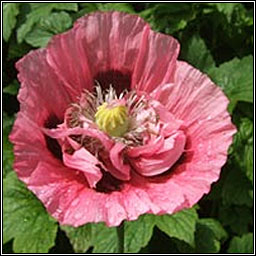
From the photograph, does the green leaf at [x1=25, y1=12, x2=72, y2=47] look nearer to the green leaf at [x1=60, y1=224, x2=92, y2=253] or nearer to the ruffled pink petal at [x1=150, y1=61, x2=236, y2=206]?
the green leaf at [x1=60, y1=224, x2=92, y2=253]

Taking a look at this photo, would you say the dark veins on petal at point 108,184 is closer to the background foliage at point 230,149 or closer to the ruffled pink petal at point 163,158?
the ruffled pink petal at point 163,158

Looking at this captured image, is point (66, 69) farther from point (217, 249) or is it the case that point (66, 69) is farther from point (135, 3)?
point (135, 3)

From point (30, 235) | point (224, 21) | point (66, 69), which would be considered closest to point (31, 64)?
point (66, 69)

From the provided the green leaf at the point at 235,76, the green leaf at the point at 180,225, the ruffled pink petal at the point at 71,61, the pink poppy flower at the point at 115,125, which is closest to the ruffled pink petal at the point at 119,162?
the pink poppy flower at the point at 115,125

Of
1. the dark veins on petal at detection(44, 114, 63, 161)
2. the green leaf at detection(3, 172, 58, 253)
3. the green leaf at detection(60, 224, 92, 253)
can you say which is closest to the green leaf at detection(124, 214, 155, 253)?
the green leaf at detection(60, 224, 92, 253)

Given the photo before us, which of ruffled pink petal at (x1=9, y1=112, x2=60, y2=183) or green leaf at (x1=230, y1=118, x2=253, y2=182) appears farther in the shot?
green leaf at (x1=230, y1=118, x2=253, y2=182)

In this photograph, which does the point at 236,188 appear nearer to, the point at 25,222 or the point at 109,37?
the point at 25,222
